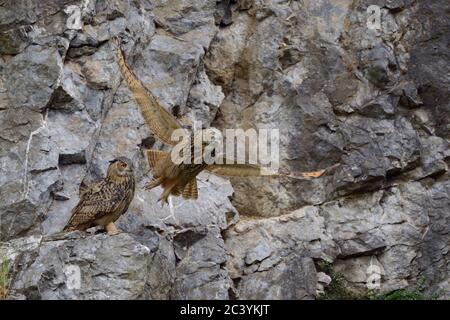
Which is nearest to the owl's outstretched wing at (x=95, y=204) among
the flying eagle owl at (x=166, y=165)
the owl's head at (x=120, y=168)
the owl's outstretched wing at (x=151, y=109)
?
the owl's head at (x=120, y=168)

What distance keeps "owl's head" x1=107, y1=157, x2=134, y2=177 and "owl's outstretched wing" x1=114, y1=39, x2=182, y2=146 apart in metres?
0.48

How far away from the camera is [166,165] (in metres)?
9.70

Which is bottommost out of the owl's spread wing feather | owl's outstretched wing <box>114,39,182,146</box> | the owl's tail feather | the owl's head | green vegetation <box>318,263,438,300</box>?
green vegetation <box>318,263,438,300</box>

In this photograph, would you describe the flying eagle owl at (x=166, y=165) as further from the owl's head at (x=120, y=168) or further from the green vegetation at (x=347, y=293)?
the green vegetation at (x=347, y=293)

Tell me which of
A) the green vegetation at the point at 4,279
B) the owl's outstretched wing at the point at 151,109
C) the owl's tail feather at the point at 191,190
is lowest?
the green vegetation at the point at 4,279

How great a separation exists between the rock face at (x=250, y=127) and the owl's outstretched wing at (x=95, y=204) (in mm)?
338

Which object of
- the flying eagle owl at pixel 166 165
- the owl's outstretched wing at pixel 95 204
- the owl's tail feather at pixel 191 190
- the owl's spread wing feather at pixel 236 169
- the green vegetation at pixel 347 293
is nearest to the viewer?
the owl's outstretched wing at pixel 95 204

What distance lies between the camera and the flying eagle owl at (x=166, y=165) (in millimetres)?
9492

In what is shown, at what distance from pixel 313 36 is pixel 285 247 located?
2.73 meters

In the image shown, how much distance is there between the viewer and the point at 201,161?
31.7 feet

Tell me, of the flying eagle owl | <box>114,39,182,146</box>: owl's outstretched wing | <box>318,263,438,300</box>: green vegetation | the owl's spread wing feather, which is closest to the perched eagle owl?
the flying eagle owl

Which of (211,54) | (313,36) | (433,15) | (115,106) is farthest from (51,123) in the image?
(433,15)

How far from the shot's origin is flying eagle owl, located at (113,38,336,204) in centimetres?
949

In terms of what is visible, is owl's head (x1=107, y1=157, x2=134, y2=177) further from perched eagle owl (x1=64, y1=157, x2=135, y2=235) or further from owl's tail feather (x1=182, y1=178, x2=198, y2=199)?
owl's tail feather (x1=182, y1=178, x2=198, y2=199)
